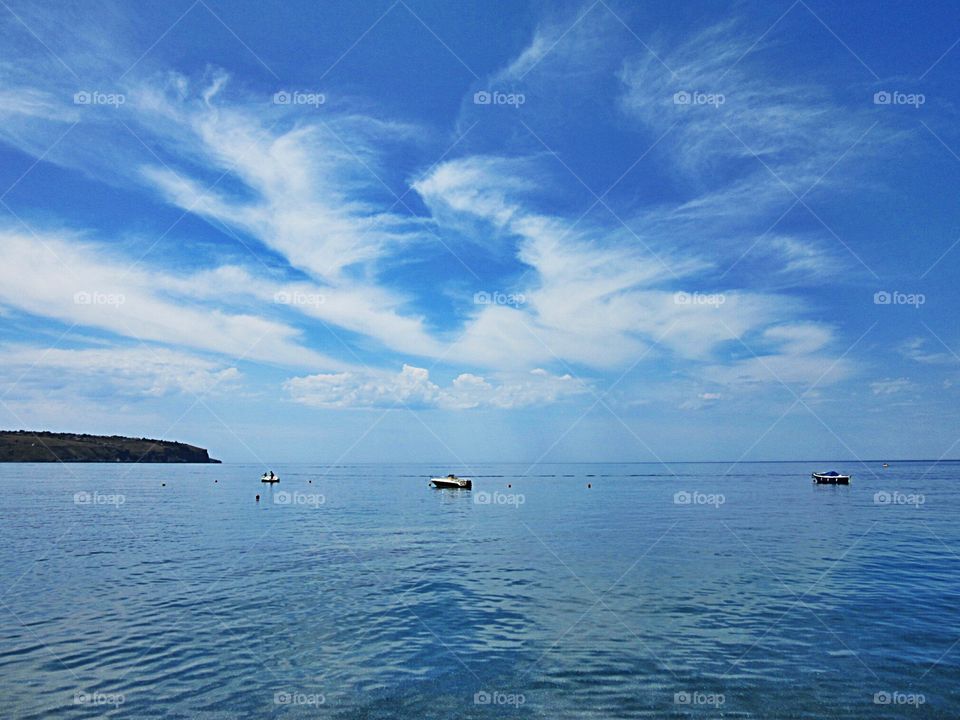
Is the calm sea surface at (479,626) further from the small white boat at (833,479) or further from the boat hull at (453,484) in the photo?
the small white boat at (833,479)

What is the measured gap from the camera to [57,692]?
56.9ft

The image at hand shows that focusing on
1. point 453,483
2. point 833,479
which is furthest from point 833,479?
point 453,483

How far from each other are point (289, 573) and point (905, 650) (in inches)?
1198

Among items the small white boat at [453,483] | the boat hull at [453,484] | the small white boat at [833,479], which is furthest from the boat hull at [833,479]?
the small white boat at [453,483]

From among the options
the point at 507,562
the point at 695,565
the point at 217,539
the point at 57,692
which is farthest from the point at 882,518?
the point at 57,692

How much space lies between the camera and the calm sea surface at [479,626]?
17.0m

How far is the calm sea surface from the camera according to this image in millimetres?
17016

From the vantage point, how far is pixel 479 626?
24.2 m

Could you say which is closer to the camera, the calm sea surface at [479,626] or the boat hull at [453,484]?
the calm sea surface at [479,626]

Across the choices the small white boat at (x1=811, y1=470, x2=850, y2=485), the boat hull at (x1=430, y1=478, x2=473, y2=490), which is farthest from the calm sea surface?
the small white boat at (x1=811, y1=470, x2=850, y2=485)

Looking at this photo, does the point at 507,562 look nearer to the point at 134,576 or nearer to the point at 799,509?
the point at 134,576

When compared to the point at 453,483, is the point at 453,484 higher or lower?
lower

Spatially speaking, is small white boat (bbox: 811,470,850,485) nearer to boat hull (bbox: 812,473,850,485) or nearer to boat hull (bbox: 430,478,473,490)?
boat hull (bbox: 812,473,850,485)

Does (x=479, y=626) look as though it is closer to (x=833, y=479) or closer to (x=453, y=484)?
(x=453, y=484)
